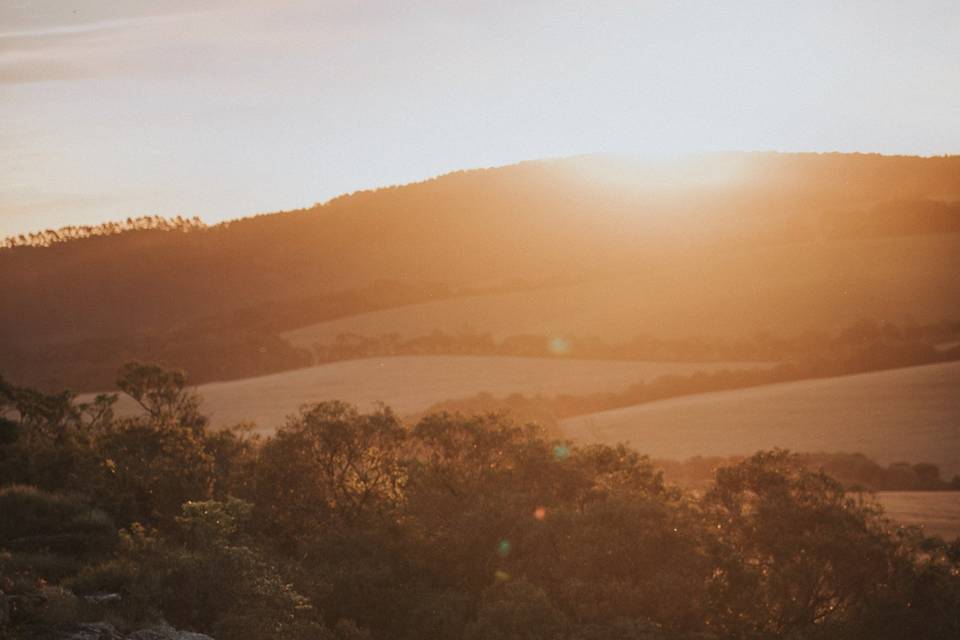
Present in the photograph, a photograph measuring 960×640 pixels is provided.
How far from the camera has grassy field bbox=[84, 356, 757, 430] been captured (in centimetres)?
8750

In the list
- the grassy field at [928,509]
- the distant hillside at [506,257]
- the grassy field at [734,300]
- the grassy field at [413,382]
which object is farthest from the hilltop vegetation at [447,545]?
the distant hillside at [506,257]

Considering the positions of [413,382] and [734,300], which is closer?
[413,382]

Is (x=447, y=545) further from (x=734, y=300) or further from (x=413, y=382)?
(x=734, y=300)

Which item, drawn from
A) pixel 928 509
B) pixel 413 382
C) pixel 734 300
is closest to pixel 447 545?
pixel 928 509

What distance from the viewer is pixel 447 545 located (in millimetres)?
27094

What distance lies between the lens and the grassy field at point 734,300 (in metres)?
99.2

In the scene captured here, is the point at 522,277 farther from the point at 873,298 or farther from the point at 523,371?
the point at 873,298

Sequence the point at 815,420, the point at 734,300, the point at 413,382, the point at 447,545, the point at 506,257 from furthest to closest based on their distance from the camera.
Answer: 1. the point at 506,257
2. the point at 734,300
3. the point at 413,382
4. the point at 815,420
5. the point at 447,545

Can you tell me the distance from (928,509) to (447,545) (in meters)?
30.2

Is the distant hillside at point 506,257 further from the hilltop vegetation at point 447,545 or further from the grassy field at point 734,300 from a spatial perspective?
the hilltop vegetation at point 447,545

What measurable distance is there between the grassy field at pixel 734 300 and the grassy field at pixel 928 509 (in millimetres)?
45593

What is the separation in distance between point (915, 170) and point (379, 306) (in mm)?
81288

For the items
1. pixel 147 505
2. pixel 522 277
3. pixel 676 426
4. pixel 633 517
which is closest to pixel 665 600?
pixel 633 517

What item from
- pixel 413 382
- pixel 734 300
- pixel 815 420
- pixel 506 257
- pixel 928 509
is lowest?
pixel 928 509
